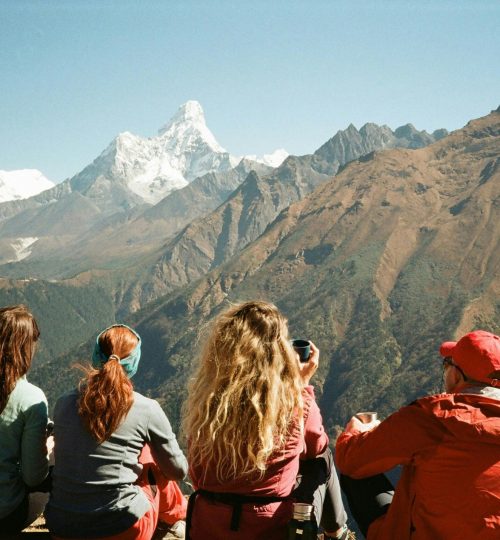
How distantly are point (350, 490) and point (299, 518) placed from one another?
1.77 meters

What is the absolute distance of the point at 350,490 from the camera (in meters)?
6.82

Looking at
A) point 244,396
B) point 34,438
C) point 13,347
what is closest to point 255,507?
point 244,396

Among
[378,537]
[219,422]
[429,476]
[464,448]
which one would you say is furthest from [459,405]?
[219,422]

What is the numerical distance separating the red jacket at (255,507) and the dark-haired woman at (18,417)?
2.13 meters

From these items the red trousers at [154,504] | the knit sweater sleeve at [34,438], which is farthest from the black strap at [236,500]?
the knit sweater sleeve at [34,438]

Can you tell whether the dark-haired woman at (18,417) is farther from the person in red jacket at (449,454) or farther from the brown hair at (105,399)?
the person in red jacket at (449,454)

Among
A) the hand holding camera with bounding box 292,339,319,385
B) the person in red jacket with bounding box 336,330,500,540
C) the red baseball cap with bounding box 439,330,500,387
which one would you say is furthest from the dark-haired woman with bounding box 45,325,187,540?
the red baseball cap with bounding box 439,330,500,387

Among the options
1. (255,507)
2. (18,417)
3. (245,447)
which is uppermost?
(18,417)

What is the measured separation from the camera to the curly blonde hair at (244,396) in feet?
17.7

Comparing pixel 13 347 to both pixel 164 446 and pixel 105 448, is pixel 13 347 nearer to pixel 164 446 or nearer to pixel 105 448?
pixel 105 448

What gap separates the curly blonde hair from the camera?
5.40m

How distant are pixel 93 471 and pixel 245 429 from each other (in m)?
1.94

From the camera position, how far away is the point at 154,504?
6.88 metres

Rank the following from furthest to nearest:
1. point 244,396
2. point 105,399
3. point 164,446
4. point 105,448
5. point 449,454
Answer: point 164,446, point 105,448, point 105,399, point 244,396, point 449,454
